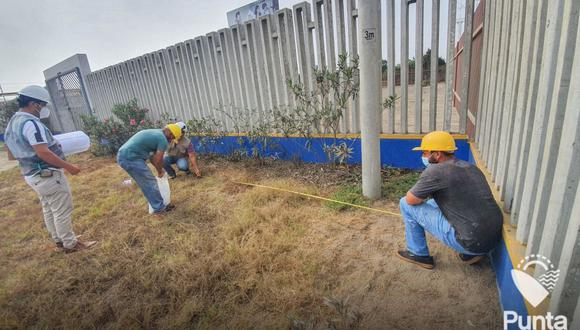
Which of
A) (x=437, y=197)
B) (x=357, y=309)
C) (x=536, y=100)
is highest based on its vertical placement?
(x=536, y=100)

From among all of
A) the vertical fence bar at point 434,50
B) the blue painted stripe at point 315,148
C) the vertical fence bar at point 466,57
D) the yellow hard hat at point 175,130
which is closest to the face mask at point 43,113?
the yellow hard hat at point 175,130

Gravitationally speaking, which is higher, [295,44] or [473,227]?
[295,44]

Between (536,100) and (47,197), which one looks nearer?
(536,100)

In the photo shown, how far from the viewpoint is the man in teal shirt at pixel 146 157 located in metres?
3.88

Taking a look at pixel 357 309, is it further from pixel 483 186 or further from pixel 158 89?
pixel 158 89

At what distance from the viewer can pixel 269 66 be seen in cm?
Answer: 540

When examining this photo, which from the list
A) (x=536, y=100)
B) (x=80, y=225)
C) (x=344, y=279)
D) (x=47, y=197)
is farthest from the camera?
(x=80, y=225)

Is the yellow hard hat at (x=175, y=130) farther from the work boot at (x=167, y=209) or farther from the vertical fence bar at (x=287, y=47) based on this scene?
the vertical fence bar at (x=287, y=47)

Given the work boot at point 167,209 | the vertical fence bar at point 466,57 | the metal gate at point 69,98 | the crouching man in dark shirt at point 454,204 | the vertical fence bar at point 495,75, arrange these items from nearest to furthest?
the crouching man in dark shirt at point 454,204 → the vertical fence bar at point 495,75 → the vertical fence bar at point 466,57 → the work boot at point 167,209 → the metal gate at point 69,98

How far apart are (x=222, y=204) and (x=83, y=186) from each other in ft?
12.2

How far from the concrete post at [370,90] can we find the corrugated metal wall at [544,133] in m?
1.18

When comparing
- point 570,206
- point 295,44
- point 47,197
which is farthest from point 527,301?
point 295,44

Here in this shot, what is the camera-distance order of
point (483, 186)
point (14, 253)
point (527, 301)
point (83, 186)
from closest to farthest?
point (527, 301)
point (483, 186)
point (14, 253)
point (83, 186)

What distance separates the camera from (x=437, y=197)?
7.05ft
